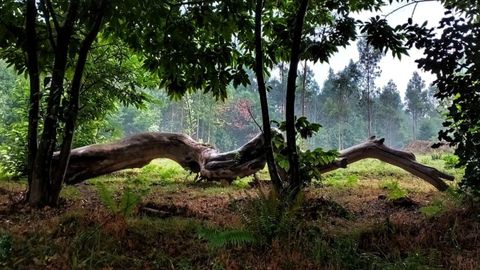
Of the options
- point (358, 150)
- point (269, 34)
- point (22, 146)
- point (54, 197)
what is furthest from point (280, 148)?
point (22, 146)

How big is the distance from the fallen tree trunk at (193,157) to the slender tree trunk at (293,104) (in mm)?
3732

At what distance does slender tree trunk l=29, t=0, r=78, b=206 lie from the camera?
4738mm

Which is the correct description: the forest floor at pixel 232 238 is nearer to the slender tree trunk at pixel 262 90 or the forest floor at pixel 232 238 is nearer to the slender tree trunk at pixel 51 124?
the slender tree trunk at pixel 51 124

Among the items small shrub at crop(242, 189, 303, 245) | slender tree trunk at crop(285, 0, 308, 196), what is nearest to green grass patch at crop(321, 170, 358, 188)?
slender tree trunk at crop(285, 0, 308, 196)

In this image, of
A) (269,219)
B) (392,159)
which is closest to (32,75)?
(269,219)

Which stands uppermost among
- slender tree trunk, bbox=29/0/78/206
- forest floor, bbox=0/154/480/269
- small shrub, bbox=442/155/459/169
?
slender tree trunk, bbox=29/0/78/206

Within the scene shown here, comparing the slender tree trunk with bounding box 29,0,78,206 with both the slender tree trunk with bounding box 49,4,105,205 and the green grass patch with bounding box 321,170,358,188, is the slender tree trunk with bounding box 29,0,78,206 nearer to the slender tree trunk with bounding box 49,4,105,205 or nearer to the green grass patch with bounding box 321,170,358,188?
the slender tree trunk with bounding box 49,4,105,205

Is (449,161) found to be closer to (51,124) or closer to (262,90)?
(262,90)

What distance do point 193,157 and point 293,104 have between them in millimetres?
5015

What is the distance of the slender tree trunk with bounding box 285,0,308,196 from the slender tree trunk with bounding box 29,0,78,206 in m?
2.77

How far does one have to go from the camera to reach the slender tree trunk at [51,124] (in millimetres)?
4738

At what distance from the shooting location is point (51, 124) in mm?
4789

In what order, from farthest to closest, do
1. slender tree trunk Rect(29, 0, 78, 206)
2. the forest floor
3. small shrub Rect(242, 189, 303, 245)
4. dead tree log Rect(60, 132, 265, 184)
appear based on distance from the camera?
dead tree log Rect(60, 132, 265, 184)
slender tree trunk Rect(29, 0, 78, 206)
small shrub Rect(242, 189, 303, 245)
the forest floor

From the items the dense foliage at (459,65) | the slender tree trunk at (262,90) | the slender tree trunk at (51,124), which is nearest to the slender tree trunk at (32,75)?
the slender tree trunk at (51,124)
